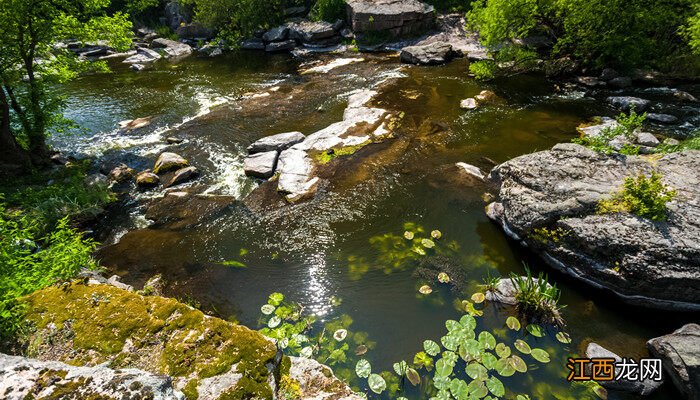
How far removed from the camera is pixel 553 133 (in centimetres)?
1564

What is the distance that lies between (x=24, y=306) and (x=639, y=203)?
12730mm

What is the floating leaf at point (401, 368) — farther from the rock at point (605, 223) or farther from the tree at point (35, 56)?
the tree at point (35, 56)

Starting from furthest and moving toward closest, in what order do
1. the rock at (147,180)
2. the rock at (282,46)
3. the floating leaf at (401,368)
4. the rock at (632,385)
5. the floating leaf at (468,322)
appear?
1. the rock at (282,46)
2. the rock at (147,180)
3. the floating leaf at (468,322)
4. the floating leaf at (401,368)
5. the rock at (632,385)

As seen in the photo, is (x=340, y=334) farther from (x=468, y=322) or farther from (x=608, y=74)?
(x=608, y=74)

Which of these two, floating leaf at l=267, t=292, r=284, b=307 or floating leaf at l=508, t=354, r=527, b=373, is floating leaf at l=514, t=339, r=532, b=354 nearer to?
floating leaf at l=508, t=354, r=527, b=373

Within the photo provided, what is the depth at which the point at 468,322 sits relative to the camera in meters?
7.66

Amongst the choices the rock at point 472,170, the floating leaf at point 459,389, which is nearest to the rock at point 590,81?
the rock at point 472,170

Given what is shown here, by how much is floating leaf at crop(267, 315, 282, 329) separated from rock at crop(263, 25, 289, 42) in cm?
3563

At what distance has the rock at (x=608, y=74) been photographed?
2003cm

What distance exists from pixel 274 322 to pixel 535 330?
611cm

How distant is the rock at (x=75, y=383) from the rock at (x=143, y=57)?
37246 mm

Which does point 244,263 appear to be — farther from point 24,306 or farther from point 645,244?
point 645,244

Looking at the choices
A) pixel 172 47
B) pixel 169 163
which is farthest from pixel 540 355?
pixel 172 47

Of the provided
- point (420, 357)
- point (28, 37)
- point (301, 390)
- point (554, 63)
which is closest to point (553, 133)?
point (554, 63)
